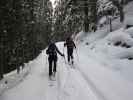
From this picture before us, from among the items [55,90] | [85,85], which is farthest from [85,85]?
[55,90]

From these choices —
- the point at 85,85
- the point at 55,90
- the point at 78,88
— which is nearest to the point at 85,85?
the point at 85,85

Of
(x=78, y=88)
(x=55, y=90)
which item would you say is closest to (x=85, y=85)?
(x=78, y=88)

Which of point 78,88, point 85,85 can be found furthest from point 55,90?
point 85,85

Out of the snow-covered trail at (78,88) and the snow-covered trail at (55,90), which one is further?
the snow-covered trail at (55,90)

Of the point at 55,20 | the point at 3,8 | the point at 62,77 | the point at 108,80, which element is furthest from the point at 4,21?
the point at 55,20

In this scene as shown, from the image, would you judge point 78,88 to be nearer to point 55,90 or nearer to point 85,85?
point 85,85

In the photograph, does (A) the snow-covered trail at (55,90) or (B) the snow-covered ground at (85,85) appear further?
(A) the snow-covered trail at (55,90)

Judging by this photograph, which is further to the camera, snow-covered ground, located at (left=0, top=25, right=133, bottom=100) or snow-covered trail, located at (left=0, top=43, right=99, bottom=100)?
snow-covered trail, located at (left=0, top=43, right=99, bottom=100)

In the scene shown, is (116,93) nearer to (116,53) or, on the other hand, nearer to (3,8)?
(116,53)

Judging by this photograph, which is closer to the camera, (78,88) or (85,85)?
(78,88)

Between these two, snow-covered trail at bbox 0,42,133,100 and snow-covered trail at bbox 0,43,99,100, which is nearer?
snow-covered trail at bbox 0,42,133,100

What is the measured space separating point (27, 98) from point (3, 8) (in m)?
10.5

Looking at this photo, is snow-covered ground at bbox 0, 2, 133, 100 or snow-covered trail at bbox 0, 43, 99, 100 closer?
snow-covered ground at bbox 0, 2, 133, 100

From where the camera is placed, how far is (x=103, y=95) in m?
8.48
